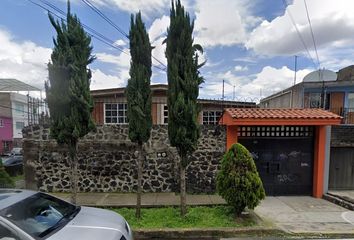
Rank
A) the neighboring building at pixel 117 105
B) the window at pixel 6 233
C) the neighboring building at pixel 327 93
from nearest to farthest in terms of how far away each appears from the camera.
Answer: the window at pixel 6 233, the neighboring building at pixel 117 105, the neighboring building at pixel 327 93

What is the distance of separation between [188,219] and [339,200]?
508 centimetres

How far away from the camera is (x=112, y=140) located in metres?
9.11

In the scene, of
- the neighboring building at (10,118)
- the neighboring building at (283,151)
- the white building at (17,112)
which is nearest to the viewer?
the neighboring building at (283,151)

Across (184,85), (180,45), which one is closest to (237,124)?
(184,85)

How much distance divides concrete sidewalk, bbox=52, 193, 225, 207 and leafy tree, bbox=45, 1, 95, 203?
2.61 metres

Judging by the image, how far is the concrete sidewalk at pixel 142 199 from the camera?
24.7ft

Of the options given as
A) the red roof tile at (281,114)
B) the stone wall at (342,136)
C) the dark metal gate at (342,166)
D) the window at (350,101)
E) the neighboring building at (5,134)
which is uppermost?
the window at (350,101)

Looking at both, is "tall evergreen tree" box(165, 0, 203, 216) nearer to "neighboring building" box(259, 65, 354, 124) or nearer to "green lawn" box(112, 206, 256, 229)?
"green lawn" box(112, 206, 256, 229)

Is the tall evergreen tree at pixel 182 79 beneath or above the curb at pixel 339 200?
above

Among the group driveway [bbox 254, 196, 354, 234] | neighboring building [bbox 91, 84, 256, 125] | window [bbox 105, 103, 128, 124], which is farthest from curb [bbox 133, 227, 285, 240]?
window [bbox 105, 103, 128, 124]

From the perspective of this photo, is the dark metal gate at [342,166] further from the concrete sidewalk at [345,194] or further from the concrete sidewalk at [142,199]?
the concrete sidewalk at [142,199]

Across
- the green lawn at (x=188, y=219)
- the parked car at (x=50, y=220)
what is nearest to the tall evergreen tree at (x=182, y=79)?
the green lawn at (x=188, y=219)

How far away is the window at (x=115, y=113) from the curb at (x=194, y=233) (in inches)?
312

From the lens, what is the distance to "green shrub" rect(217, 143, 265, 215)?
6090mm
